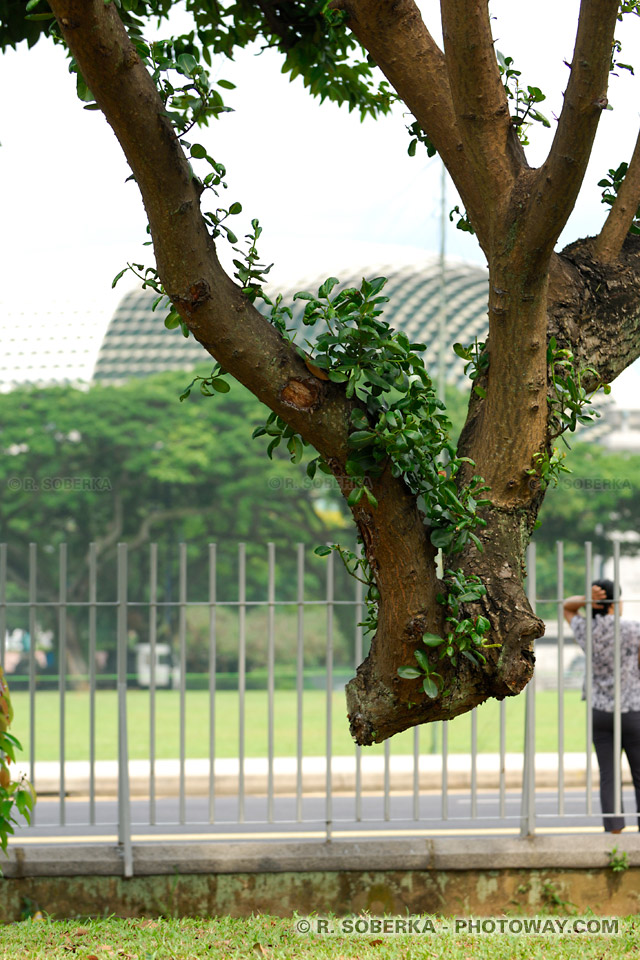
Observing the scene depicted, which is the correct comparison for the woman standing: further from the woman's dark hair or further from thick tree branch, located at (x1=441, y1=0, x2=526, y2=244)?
thick tree branch, located at (x1=441, y1=0, x2=526, y2=244)

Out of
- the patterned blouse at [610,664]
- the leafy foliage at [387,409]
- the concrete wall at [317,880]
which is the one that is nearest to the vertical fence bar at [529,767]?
the concrete wall at [317,880]

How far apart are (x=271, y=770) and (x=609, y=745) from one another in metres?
1.93

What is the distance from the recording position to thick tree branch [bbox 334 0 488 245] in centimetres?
297

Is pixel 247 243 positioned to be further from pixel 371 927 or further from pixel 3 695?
pixel 371 927

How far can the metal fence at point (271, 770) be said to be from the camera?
15.8ft

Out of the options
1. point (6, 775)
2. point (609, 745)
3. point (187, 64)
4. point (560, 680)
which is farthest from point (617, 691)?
point (187, 64)

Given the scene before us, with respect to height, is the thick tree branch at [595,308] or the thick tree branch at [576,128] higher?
the thick tree branch at [576,128]

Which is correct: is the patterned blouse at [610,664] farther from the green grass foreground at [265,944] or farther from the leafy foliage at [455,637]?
the leafy foliage at [455,637]

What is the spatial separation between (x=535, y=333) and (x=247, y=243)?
80 centimetres

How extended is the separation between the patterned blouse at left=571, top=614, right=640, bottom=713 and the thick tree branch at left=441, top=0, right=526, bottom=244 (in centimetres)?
325

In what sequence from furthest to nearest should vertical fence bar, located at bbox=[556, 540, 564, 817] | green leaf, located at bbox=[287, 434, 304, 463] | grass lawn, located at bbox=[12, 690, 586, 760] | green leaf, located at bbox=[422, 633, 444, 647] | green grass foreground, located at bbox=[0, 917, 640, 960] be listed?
grass lawn, located at bbox=[12, 690, 586, 760], vertical fence bar, located at bbox=[556, 540, 564, 817], green grass foreground, located at bbox=[0, 917, 640, 960], green leaf, located at bbox=[287, 434, 304, 463], green leaf, located at bbox=[422, 633, 444, 647]

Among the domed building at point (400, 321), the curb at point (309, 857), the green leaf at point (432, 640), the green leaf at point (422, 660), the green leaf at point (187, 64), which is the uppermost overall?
the domed building at point (400, 321)

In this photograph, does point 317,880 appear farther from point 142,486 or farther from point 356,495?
point 142,486

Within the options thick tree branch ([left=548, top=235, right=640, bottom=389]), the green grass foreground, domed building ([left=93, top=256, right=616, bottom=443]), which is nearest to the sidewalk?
the green grass foreground
